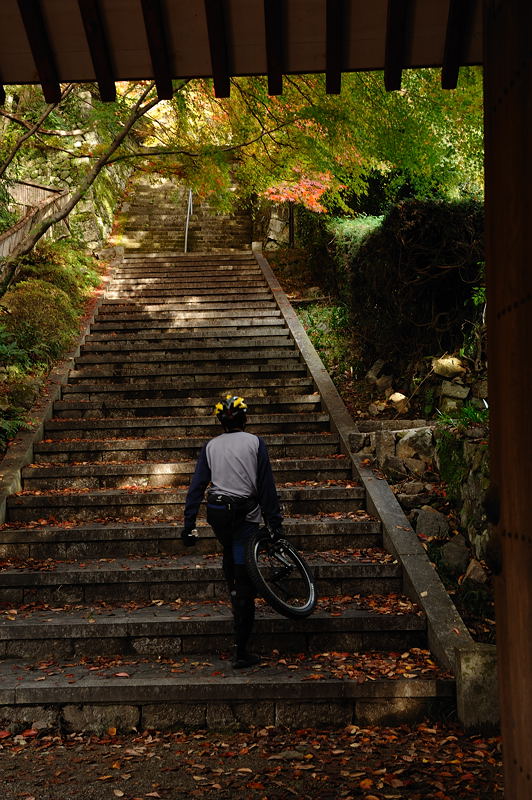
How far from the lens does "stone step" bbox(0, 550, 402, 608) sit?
6.57 metres

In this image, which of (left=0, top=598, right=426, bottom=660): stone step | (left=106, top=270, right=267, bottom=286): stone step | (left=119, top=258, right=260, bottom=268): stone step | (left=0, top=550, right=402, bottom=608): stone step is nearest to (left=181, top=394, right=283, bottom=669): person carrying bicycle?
(left=0, top=598, right=426, bottom=660): stone step

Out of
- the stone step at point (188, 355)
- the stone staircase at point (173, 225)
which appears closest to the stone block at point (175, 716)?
the stone step at point (188, 355)

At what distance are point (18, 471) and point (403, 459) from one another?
15.4ft

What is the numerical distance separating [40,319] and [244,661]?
8952mm

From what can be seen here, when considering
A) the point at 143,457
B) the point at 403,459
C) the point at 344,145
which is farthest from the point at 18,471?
the point at 344,145

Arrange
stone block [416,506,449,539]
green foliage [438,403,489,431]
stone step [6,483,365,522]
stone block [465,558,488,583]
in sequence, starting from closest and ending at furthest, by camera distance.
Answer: stone block [465,558,488,583] < stone block [416,506,449,539] < green foliage [438,403,489,431] < stone step [6,483,365,522]

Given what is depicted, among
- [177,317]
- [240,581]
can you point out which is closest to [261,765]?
[240,581]

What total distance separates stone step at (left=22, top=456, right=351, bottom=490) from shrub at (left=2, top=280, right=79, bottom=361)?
3.50 meters

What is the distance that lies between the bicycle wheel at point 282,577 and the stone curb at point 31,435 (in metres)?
3.56

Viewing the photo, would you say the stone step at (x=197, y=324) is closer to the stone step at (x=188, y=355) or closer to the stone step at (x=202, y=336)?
the stone step at (x=202, y=336)

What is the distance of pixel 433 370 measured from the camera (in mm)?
9562

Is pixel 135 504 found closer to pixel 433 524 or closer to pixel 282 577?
pixel 282 577

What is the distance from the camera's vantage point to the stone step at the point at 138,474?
28.7 feet

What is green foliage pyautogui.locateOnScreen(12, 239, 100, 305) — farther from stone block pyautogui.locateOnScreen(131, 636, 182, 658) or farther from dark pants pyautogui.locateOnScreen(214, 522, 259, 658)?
dark pants pyautogui.locateOnScreen(214, 522, 259, 658)
